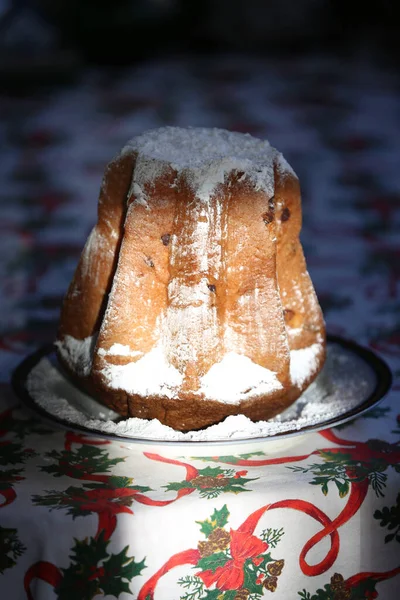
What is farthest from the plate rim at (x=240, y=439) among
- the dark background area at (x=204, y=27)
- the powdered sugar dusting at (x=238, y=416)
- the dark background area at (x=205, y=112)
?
the dark background area at (x=204, y=27)

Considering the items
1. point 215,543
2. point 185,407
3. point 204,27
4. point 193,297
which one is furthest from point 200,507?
point 204,27

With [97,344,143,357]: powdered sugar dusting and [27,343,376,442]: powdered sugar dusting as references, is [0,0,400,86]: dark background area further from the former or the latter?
[97,344,143,357]: powdered sugar dusting

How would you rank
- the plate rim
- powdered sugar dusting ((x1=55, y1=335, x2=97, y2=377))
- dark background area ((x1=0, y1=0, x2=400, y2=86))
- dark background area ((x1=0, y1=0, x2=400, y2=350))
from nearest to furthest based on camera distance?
1. the plate rim
2. powdered sugar dusting ((x1=55, y1=335, x2=97, y2=377))
3. dark background area ((x1=0, y1=0, x2=400, y2=350))
4. dark background area ((x1=0, y1=0, x2=400, y2=86))

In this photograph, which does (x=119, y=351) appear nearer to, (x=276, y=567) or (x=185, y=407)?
(x=185, y=407)

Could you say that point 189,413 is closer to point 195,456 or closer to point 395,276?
point 195,456


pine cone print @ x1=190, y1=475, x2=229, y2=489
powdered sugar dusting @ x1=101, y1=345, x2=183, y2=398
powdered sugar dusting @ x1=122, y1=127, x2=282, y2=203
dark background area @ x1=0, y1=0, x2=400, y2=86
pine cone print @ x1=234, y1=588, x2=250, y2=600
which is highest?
dark background area @ x1=0, y1=0, x2=400, y2=86

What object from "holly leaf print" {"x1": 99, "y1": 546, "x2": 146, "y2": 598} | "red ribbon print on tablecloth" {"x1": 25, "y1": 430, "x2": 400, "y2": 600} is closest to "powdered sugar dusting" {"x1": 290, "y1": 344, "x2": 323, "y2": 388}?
"red ribbon print on tablecloth" {"x1": 25, "y1": 430, "x2": 400, "y2": 600}
